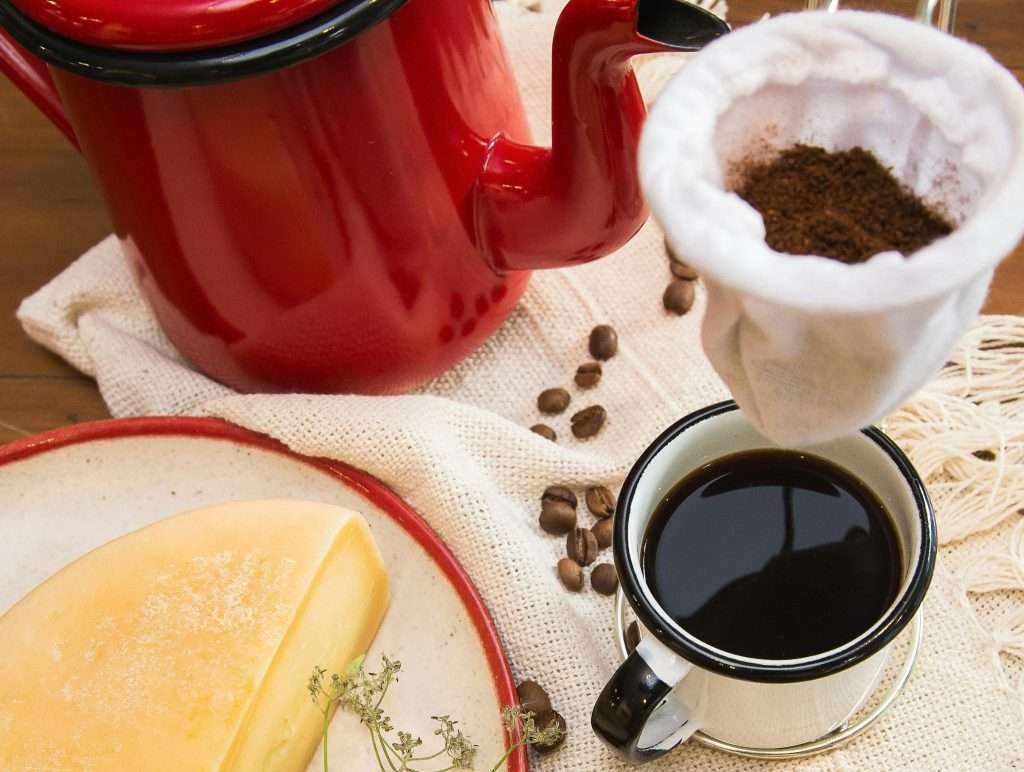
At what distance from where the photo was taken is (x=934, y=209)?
0.44 meters

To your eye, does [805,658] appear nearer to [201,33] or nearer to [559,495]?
[559,495]

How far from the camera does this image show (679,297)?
0.89 meters

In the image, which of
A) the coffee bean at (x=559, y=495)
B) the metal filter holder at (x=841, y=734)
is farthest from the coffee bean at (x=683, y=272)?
the metal filter holder at (x=841, y=734)

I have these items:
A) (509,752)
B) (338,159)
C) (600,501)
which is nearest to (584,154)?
(338,159)

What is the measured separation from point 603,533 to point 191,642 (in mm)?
283

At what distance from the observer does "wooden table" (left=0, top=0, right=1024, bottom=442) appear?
2.98 feet

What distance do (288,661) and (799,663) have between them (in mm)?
299

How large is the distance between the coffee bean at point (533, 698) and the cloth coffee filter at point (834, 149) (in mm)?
305

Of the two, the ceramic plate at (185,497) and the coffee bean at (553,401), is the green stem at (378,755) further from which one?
the coffee bean at (553,401)

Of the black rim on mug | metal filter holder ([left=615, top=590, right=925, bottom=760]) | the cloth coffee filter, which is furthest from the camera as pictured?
metal filter holder ([left=615, top=590, right=925, bottom=760])

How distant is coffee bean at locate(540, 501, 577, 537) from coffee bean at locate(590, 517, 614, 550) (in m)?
0.02

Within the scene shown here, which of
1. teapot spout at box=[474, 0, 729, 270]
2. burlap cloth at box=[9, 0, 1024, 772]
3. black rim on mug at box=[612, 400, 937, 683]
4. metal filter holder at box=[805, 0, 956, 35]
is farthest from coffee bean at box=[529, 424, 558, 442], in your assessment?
metal filter holder at box=[805, 0, 956, 35]

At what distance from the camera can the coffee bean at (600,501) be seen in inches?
32.2

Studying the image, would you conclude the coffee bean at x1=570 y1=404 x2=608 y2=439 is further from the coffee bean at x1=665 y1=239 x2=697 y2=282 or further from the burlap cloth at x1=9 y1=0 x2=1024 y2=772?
the coffee bean at x1=665 y1=239 x2=697 y2=282
